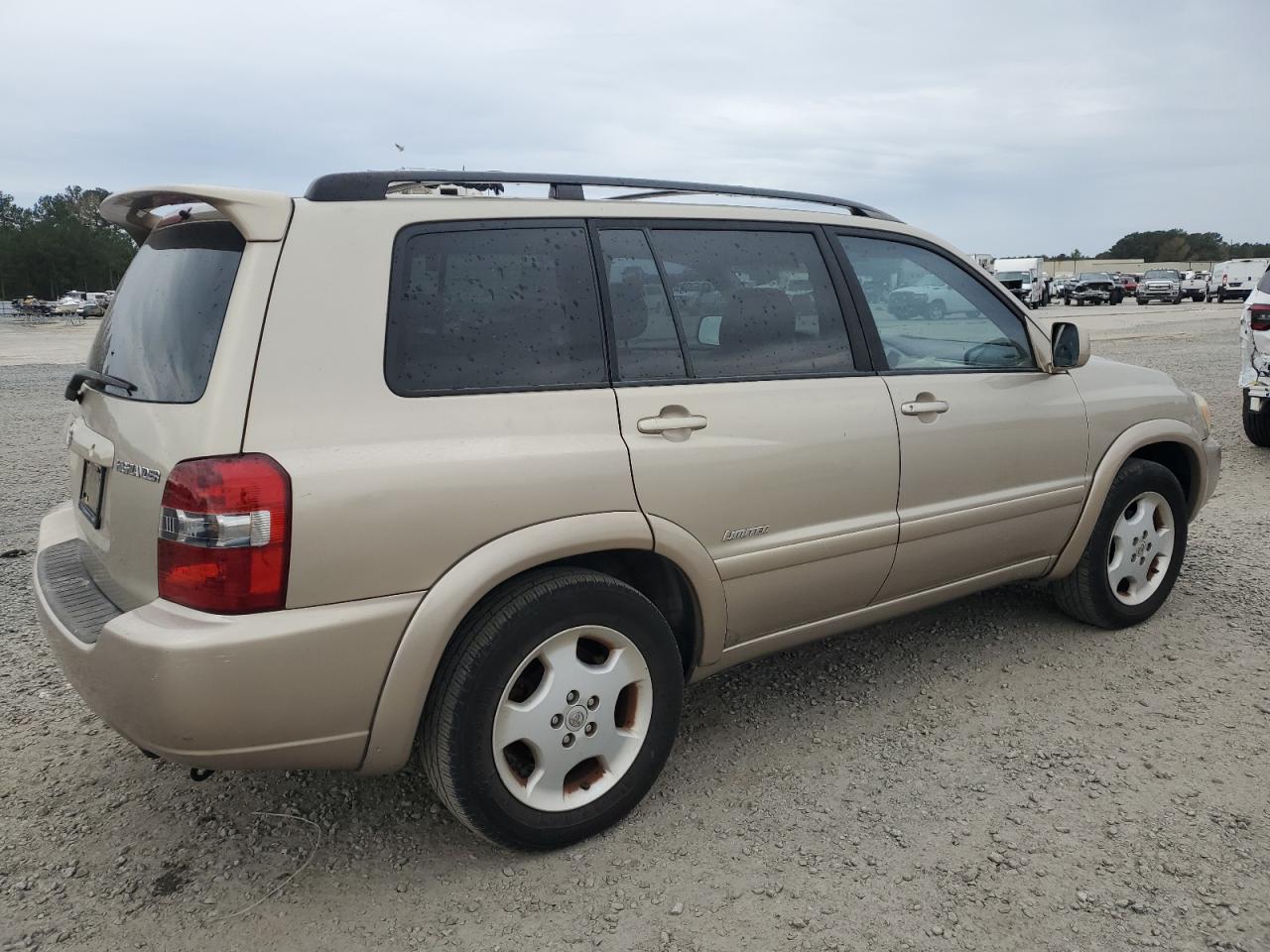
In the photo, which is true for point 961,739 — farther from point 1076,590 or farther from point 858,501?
point 1076,590

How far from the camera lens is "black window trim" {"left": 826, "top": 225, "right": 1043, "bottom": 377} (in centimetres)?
326

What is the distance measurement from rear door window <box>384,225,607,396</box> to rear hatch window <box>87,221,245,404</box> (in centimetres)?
42

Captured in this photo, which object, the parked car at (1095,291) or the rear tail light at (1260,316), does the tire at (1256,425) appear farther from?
the parked car at (1095,291)

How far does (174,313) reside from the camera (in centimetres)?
241

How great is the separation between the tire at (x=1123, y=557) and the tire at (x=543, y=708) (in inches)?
84.9

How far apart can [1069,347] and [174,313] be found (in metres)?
3.12

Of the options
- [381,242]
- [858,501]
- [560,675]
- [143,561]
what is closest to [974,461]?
[858,501]

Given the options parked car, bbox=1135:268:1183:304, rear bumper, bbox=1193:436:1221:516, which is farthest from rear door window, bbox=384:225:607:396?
parked car, bbox=1135:268:1183:304

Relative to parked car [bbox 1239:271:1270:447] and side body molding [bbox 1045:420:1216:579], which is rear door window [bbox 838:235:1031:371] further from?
parked car [bbox 1239:271:1270:447]

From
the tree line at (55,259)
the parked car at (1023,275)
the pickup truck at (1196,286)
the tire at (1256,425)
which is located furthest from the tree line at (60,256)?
the tire at (1256,425)

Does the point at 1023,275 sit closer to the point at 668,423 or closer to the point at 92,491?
the point at 668,423

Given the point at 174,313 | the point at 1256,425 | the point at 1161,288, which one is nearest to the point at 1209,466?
the point at 174,313

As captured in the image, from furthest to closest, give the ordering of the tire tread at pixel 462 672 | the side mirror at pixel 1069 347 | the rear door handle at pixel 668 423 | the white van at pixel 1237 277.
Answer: the white van at pixel 1237 277 < the side mirror at pixel 1069 347 < the rear door handle at pixel 668 423 < the tire tread at pixel 462 672

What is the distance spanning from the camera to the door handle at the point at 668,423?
2.63 metres
